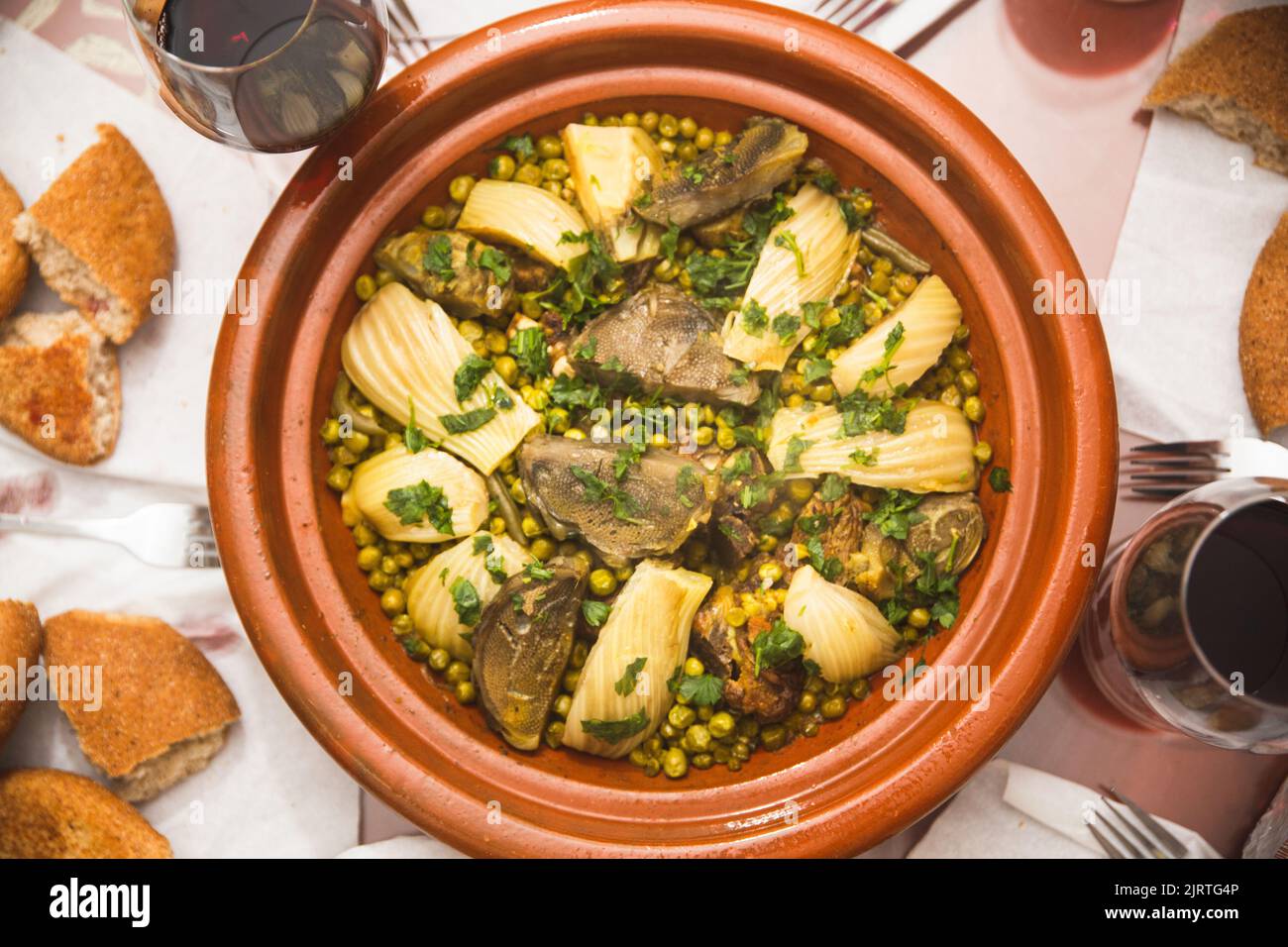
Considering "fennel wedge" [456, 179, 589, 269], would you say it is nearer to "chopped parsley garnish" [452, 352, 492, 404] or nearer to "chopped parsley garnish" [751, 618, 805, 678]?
"chopped parsley garnish" [452, 352, 492, 404]

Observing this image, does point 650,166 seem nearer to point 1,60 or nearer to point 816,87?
point 816,87

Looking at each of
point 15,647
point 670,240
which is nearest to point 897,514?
point 670,240

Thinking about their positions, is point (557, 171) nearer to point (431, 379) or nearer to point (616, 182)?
point (616, 182)

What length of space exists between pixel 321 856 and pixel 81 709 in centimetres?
91

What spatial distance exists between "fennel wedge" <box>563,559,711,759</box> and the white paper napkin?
5.79ft

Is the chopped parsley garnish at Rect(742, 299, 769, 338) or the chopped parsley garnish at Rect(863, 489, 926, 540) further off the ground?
the chopped parsley garnish at Rect(742, 299, 769, 338)

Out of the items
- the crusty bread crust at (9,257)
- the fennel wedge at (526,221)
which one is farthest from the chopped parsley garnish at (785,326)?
the crusty bread crust at (9,257)

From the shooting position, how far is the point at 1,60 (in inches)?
132

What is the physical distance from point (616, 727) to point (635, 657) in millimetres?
207

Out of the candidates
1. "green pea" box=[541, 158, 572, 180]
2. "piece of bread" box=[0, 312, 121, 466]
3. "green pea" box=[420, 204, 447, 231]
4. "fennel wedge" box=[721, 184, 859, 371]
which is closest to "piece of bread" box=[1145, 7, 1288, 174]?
"fennel wedge" box=[721, 184, 859, 371]

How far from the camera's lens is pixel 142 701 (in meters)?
3.14

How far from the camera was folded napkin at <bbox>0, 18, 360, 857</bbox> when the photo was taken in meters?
3.26

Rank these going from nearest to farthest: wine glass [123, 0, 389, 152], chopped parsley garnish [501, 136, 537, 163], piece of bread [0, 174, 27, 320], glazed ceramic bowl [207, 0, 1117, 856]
Answer: wine glass [123, 0, 389, 152]
glazed ceramic bowl [207, 0, 1117, 856]
chopped parsley garnish [501, 136, 537, 163]
piece of bread [0, 174, 27, 320]
